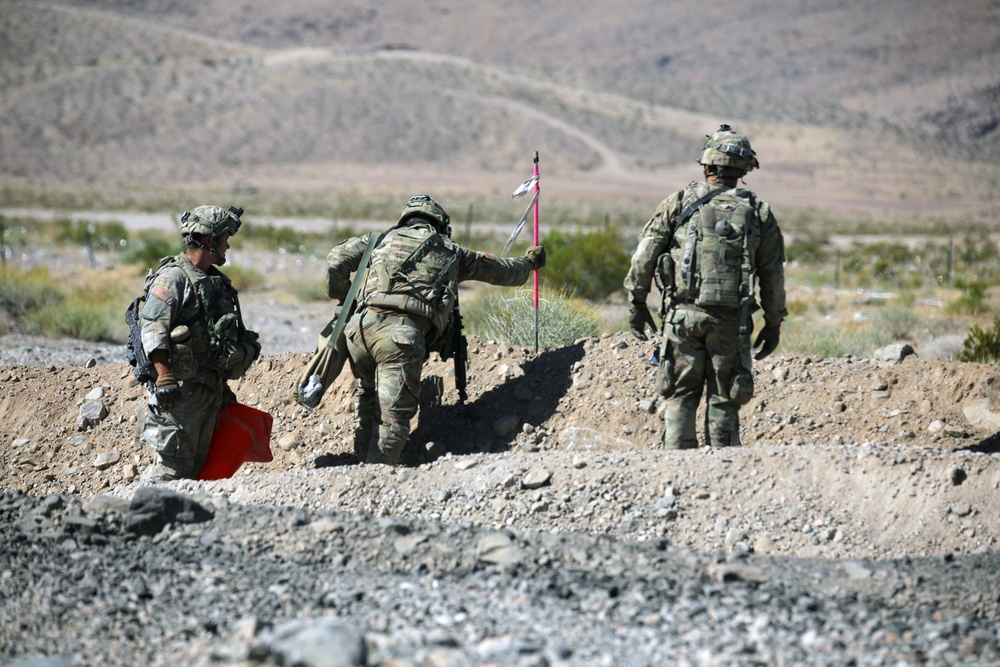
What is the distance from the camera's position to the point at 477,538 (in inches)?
188

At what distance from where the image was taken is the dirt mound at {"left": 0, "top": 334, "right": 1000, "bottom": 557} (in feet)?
18.0

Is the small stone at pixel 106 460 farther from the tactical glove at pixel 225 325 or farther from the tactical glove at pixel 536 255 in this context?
the tactical glove at pixel 536 255

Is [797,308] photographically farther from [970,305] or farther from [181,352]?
[181,352]

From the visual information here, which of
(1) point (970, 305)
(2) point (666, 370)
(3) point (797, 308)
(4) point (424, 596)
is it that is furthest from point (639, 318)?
(1) point (970, 305)

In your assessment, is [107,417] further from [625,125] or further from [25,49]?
[25,49]

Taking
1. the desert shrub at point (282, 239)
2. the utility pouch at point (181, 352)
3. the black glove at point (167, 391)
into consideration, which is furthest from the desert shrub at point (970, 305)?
the desert shrub at point (282, 239)

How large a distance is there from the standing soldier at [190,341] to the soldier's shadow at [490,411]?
1.67 meters

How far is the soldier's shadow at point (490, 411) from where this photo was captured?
7586mm

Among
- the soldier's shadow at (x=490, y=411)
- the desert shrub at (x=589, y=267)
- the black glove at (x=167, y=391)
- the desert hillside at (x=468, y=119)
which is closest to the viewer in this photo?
the black glove at (x=167, y=391)

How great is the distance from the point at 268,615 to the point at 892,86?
10635 centimetres

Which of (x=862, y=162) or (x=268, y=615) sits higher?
(x=862, y=162)

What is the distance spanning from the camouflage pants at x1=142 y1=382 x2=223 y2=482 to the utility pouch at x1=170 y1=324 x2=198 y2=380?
0.15m

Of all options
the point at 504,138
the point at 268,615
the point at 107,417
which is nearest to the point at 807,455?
the point at 268,615

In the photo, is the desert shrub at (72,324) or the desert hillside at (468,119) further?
the desert hillside at (468,119)
